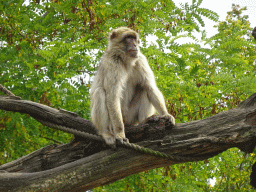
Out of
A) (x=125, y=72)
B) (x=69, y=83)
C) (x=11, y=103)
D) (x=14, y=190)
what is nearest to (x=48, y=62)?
(x=69, y=83)

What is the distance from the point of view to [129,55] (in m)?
5.32

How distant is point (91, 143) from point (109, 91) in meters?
0.92

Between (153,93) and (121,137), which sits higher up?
(153,93)

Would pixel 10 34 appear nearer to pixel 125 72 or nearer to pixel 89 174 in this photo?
pixel 125 72

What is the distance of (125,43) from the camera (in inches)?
219

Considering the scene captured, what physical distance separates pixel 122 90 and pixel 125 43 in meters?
0.97

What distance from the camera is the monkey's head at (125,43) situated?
5344 mm

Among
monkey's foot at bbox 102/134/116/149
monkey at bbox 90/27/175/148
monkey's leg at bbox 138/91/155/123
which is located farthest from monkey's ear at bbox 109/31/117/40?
monkey's foot at bbox 102/134/116/149

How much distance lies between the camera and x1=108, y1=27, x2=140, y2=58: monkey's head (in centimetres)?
534

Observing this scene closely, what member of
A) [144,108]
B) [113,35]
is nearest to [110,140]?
[144,108]

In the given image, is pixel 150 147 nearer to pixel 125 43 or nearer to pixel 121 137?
pixel 121 137

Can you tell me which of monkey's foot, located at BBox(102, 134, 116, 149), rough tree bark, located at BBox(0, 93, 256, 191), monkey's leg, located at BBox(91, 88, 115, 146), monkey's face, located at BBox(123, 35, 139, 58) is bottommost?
rough tree bark, located at BBox(0, 93, 256, 191)

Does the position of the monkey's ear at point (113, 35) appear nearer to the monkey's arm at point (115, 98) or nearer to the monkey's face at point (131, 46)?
the monkey's face at point (131, 46)

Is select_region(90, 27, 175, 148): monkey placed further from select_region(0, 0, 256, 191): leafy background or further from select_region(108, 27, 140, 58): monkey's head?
select_region(0, 0, 256, 191): leafy background
